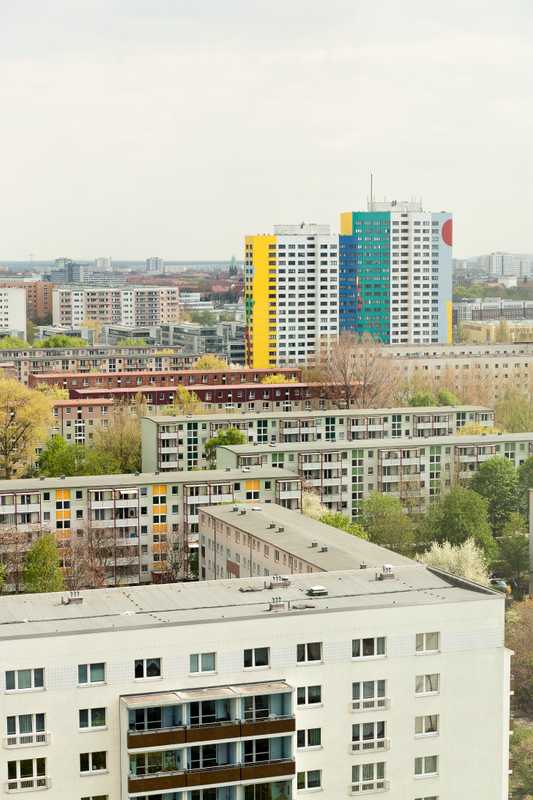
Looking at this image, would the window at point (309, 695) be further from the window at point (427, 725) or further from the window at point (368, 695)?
Result: the window at point (427, 725)

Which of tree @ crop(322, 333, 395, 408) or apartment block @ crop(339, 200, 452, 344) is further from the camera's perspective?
apartment block @ crop(339, 200, 452, 344)

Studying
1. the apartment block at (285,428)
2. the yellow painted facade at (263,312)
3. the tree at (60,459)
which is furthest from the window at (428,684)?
the yellow painted facade at (263,312)

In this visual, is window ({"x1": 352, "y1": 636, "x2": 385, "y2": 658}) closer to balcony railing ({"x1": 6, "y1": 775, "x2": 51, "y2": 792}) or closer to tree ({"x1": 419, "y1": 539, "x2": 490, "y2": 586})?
balcony railing ({"x1": 6, "y1": 775, "x2": 51, "y2": 792})

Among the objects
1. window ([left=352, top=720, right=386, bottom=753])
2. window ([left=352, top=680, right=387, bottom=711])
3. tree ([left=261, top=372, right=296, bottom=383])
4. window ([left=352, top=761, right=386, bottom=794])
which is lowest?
window ([left=352, top=761, right=386, bottom=794])

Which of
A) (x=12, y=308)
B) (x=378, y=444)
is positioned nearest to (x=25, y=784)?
(x=378, y=444)

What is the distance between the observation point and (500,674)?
579 centimetres

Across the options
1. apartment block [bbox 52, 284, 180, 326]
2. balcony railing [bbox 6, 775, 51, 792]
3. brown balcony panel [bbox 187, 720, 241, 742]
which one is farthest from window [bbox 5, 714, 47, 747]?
apartment block [bbox 52, 284, 180, 326]

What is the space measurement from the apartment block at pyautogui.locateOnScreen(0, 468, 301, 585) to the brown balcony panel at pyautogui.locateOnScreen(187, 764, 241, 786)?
5.98 metres

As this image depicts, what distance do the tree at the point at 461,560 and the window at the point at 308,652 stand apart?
193 inches

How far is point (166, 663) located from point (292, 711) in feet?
1.52

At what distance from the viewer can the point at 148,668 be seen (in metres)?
5.36

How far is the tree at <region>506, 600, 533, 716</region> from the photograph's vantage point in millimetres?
8555

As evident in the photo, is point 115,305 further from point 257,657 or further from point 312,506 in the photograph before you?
point 257,657

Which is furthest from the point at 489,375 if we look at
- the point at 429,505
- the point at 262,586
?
the point at 262,586
